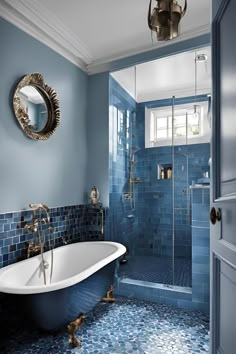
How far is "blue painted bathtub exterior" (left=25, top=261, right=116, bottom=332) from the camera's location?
148 cm

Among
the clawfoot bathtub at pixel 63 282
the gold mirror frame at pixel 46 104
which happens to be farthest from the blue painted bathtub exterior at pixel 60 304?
the gold mirror frame at pixel 46 104

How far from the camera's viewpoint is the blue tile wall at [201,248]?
233cm

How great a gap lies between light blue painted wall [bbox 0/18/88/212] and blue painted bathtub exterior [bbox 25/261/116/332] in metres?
0.86

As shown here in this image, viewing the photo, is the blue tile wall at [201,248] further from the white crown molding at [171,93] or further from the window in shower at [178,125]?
the white crown molding at [171,93]

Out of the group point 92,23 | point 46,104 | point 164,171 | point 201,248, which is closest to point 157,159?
point 164,171

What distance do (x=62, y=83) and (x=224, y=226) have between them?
238 cm

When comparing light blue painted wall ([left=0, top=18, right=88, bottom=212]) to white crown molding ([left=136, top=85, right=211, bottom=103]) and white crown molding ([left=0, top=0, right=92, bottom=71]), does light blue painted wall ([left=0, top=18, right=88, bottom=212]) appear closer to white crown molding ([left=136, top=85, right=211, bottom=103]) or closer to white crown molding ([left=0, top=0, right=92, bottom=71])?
white crown molding ([left=0, top=0, right=92, bottom=71])

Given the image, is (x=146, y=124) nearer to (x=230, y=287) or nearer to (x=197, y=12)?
(x=197, y=12)

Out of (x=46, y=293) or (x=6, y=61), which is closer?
(x=46, y=293)

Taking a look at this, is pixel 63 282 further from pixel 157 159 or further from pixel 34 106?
pixel 157 159

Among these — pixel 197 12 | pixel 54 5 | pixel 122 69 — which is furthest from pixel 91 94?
pixel 197 12

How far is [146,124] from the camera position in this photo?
13.6 feet

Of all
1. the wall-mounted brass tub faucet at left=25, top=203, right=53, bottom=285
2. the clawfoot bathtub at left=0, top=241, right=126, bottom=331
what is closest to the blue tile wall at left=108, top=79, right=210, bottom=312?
the clawfoot bathtub at left=0, top=241, right=126, bottom=331

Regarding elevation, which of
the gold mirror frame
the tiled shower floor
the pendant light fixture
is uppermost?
the pendant light fixture
